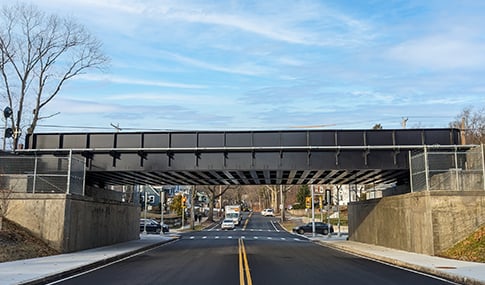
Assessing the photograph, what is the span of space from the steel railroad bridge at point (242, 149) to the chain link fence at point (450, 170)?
187cm

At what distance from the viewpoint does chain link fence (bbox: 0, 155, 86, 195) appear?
2312cm

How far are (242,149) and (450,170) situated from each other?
10.6 meters

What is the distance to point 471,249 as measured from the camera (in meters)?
19.9

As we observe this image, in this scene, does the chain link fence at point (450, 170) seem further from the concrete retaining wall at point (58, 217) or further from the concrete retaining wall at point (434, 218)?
the concrete retaining wall at point (58, 217)

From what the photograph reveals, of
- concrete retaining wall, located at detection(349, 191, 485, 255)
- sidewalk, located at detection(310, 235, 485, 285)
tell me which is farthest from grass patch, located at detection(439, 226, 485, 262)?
sidewalk, located at detection(310, 235, 485, 285)

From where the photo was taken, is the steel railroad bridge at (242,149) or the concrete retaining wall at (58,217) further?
the steel railroad bridge at (242,149)

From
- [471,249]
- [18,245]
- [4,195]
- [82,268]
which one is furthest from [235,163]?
[471,249]

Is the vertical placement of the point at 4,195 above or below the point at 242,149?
below

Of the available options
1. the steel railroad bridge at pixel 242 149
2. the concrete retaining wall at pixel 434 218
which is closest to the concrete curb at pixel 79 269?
the steel railroad bridge at pixel 242 149

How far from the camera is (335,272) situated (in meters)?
15.5

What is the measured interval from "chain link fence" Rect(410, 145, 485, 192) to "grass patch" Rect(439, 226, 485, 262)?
2.51m

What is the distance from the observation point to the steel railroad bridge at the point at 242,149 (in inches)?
1037

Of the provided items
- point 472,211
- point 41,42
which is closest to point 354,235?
point 472,211

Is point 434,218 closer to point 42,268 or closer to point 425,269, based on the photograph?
point 425,269
